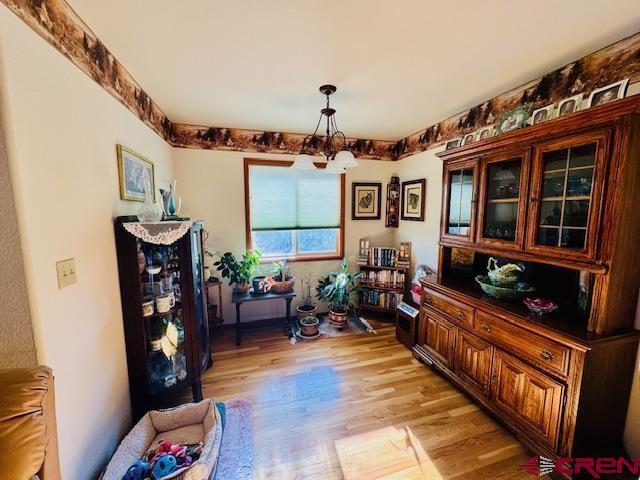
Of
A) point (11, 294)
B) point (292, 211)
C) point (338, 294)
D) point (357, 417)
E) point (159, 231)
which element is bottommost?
point (357, 417)

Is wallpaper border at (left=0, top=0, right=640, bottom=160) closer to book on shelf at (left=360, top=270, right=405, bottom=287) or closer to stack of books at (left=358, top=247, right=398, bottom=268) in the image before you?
stack of books at (left=358, top=247, right=398, bottom=268)

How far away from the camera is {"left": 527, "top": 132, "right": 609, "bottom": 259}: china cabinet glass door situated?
4.58 ft

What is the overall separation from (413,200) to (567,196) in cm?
192

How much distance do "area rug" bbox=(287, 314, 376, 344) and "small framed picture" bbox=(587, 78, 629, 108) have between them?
9.16 feet

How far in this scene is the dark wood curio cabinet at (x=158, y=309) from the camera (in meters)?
1.73

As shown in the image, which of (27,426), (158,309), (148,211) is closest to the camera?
(27,426)

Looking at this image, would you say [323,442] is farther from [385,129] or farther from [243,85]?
[385,129]

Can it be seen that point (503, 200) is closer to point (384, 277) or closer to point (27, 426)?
point (384, 277)

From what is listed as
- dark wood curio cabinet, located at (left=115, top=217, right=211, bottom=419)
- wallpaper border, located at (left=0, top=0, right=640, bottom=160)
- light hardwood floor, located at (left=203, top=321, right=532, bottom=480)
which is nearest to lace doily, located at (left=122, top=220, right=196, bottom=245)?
dark wood curio cabinet, located at (left=115, top=217, right=211, bottom=419)

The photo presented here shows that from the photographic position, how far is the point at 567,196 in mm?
1538

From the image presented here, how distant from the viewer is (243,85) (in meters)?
2.04

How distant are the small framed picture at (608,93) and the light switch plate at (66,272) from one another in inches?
117

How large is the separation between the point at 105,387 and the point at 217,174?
2322 mm

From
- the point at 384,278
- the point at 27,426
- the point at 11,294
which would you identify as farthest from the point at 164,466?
the point at 384,278
